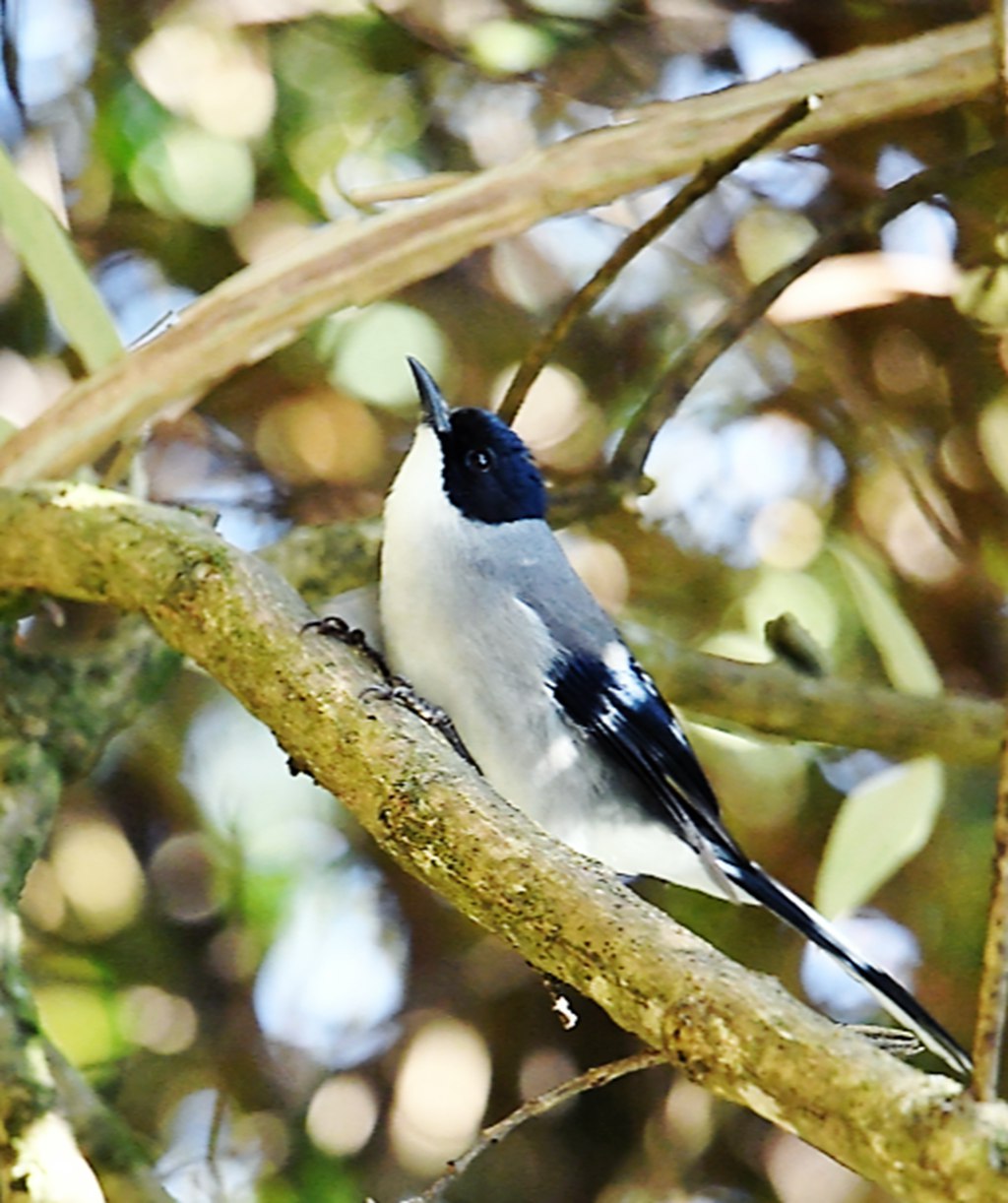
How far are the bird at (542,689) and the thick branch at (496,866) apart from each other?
0.40m

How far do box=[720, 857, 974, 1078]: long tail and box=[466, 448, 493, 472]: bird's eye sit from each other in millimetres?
643

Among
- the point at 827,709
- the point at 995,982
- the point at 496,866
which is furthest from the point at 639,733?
the point at 995,982

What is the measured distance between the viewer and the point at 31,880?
239cm

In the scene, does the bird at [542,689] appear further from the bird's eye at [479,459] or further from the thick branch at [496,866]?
the thick branch at [496,866]

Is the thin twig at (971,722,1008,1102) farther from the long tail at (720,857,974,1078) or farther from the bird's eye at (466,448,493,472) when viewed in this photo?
the bird's eye at (466,448,493,472)

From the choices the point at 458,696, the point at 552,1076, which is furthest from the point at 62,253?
the point at 552,1076

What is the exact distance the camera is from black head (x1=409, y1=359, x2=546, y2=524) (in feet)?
6.81

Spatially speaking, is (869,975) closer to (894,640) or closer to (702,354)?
(894,640)

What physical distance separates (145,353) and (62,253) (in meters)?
0.15

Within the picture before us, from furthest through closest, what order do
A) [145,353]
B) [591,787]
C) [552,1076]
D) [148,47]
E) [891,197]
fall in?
[148,47] < [552,1076] < [891,197] < [591,787] < [145,353]

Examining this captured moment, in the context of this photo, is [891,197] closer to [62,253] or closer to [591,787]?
[591,787]

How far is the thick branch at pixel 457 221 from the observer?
180cm

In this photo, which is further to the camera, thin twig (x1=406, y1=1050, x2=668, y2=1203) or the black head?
the black head

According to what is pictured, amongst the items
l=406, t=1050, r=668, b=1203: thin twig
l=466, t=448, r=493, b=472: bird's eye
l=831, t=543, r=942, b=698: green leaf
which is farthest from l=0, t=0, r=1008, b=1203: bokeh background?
l=406, t=1050, r=668, b=1203: thin twig
